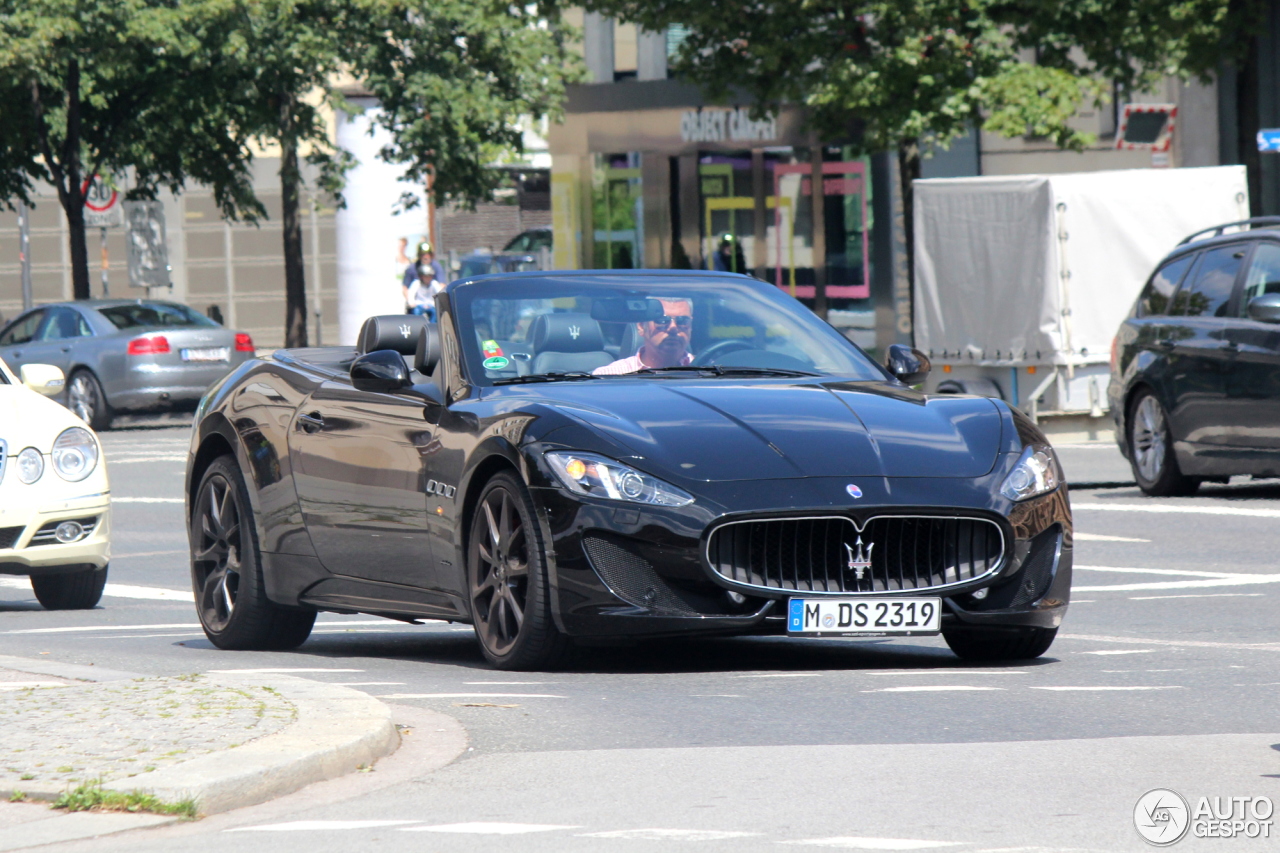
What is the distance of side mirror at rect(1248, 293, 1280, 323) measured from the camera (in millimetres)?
14117

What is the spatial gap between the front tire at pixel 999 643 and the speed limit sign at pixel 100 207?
1172 inches

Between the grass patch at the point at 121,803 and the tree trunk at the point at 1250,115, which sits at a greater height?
the tree trunk at the point at 1250,115

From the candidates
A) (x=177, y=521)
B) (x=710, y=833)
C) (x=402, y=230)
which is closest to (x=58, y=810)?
(x=710, y=833)

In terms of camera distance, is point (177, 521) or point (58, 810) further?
point (177, 521)

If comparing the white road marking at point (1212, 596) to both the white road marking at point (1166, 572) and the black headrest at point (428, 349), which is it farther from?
the black headrest at point (428, 349)

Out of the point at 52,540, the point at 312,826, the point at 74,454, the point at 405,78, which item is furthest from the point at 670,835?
the point at 405,78

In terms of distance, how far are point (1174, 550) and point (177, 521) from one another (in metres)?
7.73

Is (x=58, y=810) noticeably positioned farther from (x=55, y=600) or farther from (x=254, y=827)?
(x=55, y=600)

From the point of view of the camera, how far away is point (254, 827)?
17.6 ft

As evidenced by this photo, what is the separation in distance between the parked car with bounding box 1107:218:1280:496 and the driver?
6.57 meters

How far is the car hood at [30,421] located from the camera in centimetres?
1180

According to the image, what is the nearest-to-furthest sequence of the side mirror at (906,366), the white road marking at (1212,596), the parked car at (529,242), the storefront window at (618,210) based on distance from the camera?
the side mirror at (906,366)
the white road marking at (1212,596)
the storefront window at (618,210)
the parked car at (529,242)

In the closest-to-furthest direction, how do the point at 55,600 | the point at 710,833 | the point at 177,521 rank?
the point at 710,833 < the point at 55,600 < the point at 177,521

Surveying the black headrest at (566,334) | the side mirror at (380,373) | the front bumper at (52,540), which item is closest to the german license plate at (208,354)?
the front bumper at (52,540)
